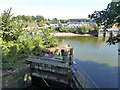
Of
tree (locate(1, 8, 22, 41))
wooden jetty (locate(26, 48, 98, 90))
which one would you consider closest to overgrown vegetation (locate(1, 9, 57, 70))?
tree (locate(1, 8, 22, 41))

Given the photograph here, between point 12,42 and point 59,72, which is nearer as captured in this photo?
point 59,72

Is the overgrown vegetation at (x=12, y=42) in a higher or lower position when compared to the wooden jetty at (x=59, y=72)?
higher

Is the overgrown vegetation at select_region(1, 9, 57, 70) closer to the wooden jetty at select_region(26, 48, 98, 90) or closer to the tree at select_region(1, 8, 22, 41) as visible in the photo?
the tree at select_region(1, 8, 22, 41)

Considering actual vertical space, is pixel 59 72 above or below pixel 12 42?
below

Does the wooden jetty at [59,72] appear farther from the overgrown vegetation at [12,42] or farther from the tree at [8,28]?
the tree at [8,28]

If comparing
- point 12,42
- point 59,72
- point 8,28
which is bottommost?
point 59,72

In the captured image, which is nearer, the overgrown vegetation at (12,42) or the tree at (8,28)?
the overgrown vegetation at (12,42)

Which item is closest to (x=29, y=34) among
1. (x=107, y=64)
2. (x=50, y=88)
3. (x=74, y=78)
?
(x=50, y=88)

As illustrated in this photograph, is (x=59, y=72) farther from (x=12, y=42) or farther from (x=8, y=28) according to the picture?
(x=8, y=28)

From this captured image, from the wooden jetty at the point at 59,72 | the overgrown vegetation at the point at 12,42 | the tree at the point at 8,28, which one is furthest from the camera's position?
the tree at the point at 8,28

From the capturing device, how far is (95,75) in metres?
8.85

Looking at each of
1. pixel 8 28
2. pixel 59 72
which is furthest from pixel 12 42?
pixel 59 72

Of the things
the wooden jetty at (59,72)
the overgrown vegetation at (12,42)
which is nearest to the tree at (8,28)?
the overgrown vegetation at (12,42)

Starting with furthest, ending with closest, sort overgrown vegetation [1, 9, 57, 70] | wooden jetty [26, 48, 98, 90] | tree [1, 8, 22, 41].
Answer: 1. tree [1, 8, 22, 41]
2. overgrown vegetation [1, 9, 57, 70]
3. wooden jetty [26, 48, 98, 90]
